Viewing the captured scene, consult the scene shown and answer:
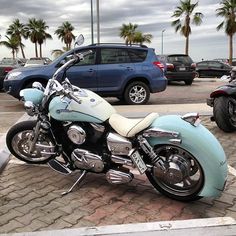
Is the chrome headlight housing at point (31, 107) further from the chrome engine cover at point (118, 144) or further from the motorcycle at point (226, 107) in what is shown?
the motorcycle at point (226, 107)

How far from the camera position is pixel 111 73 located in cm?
1115

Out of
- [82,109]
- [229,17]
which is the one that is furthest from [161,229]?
[229,17]

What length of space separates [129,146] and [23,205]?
1239 millimetres

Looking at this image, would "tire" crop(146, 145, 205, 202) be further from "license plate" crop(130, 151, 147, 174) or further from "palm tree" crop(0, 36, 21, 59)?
"palm tree" crop(0, 36, 21, 59)

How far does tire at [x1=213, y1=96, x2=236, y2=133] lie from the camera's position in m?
7.08

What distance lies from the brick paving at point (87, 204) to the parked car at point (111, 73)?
608cm

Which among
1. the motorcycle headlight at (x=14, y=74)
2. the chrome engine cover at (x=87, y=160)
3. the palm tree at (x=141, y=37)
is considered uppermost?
the palm tree at (x=141, y=37)

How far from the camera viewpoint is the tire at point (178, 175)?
4145mm

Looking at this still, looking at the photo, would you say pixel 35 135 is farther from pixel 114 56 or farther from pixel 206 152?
pixel 114 56

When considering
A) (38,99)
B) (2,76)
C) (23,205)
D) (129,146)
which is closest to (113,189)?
(129,146)

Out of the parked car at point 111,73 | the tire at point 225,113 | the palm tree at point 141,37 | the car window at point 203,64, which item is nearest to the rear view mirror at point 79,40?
the tire at point 225,113

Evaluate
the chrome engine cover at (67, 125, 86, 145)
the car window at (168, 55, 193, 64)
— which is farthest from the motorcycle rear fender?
the car window at (168, 55, 193, 64)

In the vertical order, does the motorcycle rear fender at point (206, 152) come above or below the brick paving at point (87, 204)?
above

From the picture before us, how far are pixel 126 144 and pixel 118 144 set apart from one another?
0.09 meters
